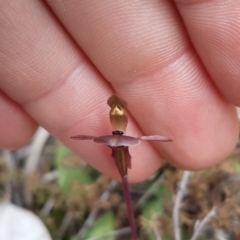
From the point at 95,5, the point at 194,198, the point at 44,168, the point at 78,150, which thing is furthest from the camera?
the point at 44,168

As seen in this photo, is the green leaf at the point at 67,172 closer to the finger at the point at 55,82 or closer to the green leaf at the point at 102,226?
the green leaf at the point at 102,226

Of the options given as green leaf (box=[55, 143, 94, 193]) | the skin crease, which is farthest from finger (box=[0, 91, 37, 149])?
green leaf (box=[55, 143, 94, 193])

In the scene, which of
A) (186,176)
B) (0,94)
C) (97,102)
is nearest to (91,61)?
(97,102)

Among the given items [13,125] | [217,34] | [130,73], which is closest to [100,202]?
[13,125]

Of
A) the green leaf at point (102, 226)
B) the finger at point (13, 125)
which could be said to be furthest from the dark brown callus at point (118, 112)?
the green leaf at point (102, 226)

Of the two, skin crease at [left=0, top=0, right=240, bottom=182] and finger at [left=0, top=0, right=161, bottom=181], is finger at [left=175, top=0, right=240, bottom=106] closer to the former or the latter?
skin crease at [left=0, top=0, right=240, bottom=182]

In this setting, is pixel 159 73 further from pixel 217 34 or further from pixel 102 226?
pixel 102 226

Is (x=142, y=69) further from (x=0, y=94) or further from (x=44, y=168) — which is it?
(x=44, y=168)
